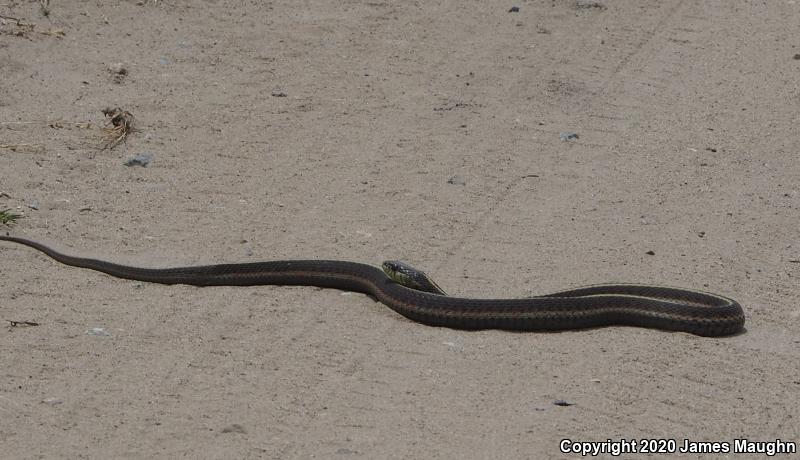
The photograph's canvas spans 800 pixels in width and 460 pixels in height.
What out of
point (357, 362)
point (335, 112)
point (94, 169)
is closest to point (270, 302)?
point (357, 362)

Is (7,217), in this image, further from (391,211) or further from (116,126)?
(391,211)

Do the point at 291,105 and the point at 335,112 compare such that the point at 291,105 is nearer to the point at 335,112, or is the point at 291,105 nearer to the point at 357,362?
the point at 335,112

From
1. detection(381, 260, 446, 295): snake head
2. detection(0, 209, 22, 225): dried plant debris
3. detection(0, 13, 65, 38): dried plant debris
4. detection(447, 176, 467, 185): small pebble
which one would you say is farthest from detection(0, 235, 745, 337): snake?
detection(0, 13, 65, 38): dried plant debris

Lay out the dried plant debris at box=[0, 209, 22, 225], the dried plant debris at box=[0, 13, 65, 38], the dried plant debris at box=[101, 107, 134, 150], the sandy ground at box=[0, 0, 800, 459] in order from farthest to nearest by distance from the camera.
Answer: the dried plant debris at box=[0, 13, 65, 38]
the dried plant debris at box=[101, 107, 134, 150]
the dried plant debris at box=[0, 209, 22, 225]
the sandy ground at box=[0, 0, 800, 459]

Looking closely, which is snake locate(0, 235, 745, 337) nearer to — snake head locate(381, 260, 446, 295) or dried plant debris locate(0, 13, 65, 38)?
snake head locate(381, 260, 446, 295)

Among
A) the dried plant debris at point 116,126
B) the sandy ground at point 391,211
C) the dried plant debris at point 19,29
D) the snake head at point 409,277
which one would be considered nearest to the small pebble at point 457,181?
the sandy ground at point 391,211

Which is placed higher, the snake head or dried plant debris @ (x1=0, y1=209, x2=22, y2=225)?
dried plant debris @ (x1=0, y1=209, x2=22, y2=225)

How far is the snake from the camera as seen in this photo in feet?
22.9

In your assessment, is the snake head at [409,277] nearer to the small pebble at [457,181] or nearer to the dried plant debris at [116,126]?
the small pebble at [457,181]

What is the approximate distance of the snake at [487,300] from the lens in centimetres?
698

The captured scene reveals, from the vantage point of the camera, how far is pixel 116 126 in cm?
968

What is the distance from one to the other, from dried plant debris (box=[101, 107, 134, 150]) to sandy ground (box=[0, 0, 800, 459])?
0.40 feet

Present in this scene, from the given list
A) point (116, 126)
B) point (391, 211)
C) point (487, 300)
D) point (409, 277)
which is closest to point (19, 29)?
point (116, 126)

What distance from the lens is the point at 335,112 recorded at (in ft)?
33.7
